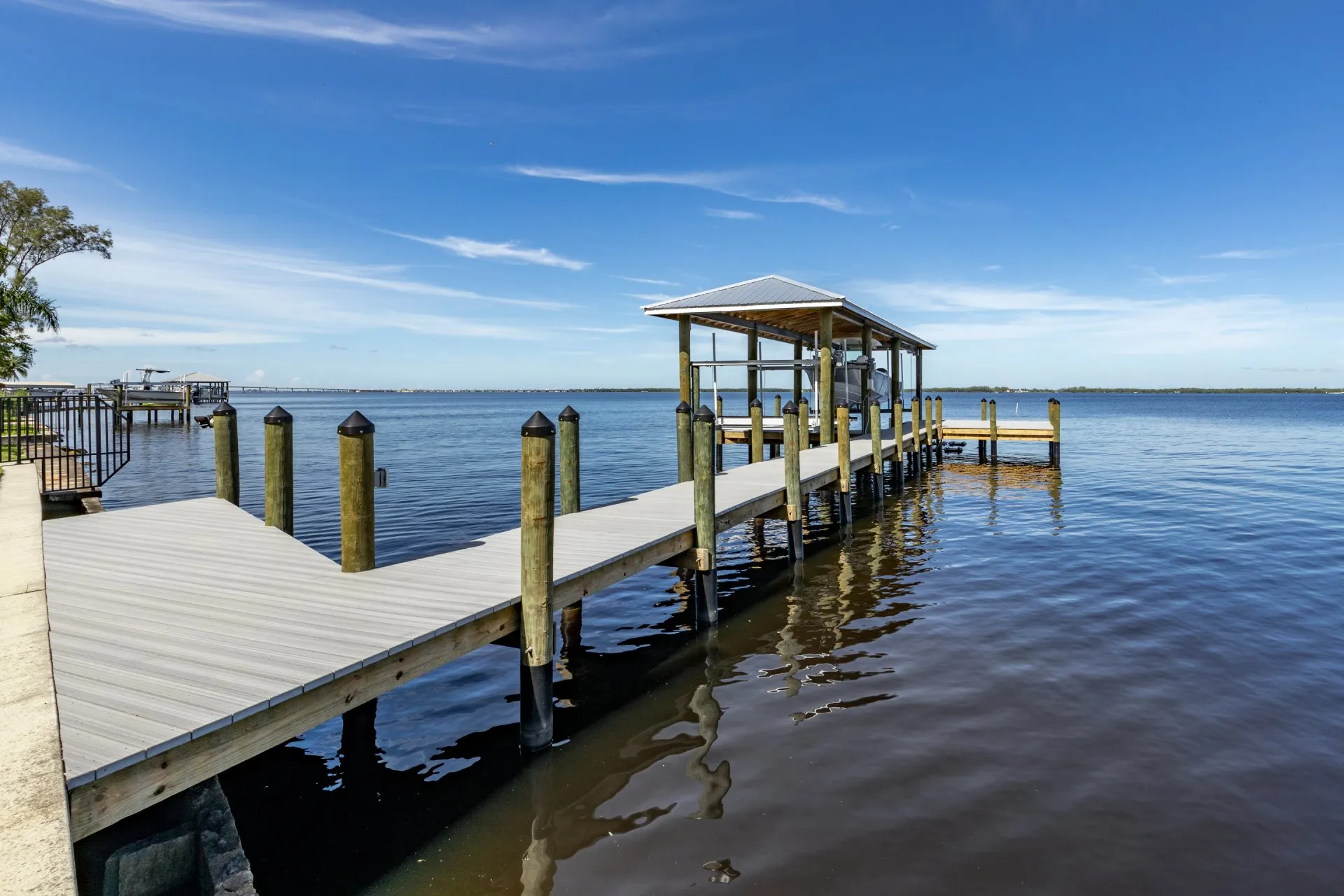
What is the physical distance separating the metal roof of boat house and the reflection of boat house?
0.02 meters

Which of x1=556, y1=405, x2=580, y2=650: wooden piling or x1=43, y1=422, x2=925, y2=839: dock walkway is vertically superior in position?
x1=556, y1=405, x2=580, y2=650: wooden piling

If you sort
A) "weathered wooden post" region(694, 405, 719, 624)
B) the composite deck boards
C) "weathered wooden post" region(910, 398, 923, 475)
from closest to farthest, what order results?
the composite deck boards
"weathered wooden post" region(694, 405, 719, 624)
"weathered wooden post" region(910, 398, 923, 475)

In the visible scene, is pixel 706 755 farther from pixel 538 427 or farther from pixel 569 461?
pixel 569 461

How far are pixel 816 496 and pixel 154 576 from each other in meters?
16.8

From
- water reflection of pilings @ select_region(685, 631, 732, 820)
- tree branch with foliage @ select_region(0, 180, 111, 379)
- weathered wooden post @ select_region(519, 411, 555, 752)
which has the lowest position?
water reflection of pilings @ select_region(685, 631, 732, 820)

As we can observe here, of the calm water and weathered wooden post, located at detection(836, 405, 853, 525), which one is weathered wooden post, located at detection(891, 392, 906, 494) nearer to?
weathered wooden post, located at detection(836, 405, 853, 525)

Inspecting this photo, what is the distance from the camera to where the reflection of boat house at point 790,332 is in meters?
17.2

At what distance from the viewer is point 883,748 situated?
618 cm

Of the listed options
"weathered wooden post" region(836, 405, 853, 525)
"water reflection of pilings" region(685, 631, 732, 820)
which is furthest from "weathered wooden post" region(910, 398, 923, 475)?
"water reflection of pilings" region(685, 631, 732, 820)

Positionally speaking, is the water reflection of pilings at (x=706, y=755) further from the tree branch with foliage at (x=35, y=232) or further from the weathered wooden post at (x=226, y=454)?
the tree branch with foliage at (x=35, y=232)

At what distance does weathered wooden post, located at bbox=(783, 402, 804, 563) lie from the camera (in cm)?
1203

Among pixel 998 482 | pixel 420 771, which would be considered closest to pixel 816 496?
pixel 998 482

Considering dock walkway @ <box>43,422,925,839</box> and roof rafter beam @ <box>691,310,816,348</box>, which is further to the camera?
roof rafter beam @ <box>691,310,816,348</box>

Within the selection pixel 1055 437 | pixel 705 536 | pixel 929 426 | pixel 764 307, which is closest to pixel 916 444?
pixel 929 426
